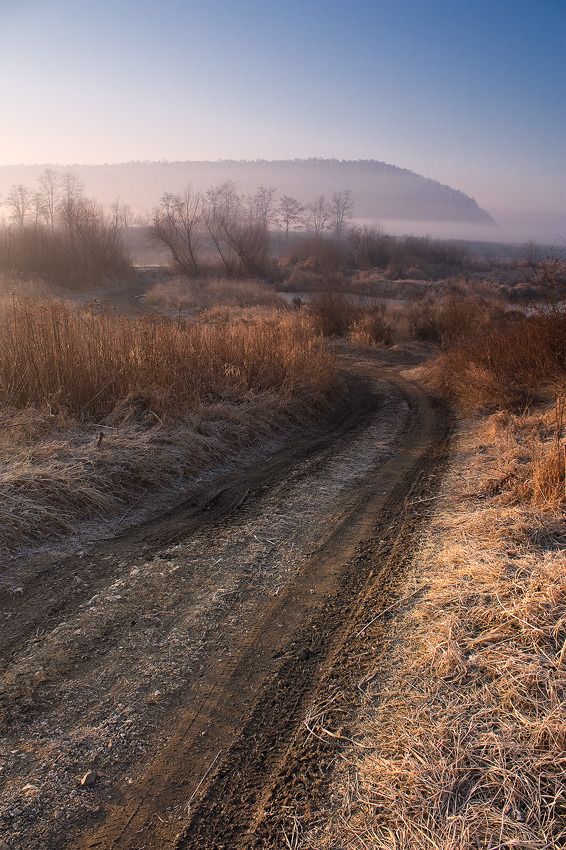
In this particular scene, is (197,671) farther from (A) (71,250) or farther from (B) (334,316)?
(A) (71,250)

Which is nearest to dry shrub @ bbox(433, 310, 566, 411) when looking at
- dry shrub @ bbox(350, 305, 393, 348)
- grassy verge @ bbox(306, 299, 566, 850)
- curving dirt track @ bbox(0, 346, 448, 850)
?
grassy verge @ bbox(306, 299, 566, 850)

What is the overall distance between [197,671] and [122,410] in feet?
15.1

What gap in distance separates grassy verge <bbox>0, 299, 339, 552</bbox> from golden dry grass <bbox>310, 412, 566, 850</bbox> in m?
2.92

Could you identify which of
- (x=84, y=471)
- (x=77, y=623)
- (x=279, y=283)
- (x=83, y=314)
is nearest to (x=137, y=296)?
(x=279, y=283)

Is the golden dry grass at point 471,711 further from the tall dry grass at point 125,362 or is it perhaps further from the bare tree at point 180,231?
the bare tree at point 180,231

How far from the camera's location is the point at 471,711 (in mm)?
2686

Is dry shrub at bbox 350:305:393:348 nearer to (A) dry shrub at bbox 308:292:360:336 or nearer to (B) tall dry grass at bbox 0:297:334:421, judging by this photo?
(A) dry shrub at bbox 308:292:360:336

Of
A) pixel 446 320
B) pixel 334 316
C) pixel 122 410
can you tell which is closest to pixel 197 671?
pixel 122 410

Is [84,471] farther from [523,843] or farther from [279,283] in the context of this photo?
[279,283]

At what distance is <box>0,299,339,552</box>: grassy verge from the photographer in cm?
499

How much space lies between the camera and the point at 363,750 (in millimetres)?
2531

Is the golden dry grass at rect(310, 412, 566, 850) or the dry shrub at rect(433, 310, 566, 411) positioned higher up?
the dry shrub at rect(433, 310, 566, 411)

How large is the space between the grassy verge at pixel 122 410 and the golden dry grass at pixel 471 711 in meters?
2.92

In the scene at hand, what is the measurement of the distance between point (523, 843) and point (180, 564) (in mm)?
2820
